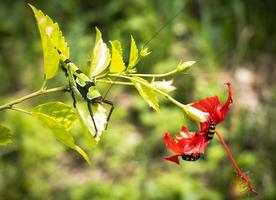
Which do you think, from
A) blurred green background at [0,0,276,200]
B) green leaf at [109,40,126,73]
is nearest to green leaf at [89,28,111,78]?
green leaf at [109,40,126,73]

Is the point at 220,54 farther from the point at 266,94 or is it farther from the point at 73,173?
the point at 73,173

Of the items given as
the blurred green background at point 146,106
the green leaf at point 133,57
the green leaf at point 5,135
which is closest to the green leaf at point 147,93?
the green leaf at point 133,57

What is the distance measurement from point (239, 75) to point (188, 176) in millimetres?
1059

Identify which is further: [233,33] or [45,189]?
[233,33]

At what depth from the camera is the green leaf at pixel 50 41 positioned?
65cm

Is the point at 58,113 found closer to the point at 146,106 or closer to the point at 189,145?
the point at 189,145

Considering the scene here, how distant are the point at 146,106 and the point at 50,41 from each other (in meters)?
2.04

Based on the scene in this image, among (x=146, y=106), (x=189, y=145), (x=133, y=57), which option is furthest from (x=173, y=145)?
(x=146, y=106)

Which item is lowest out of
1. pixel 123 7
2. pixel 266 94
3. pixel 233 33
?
pixel 266 94

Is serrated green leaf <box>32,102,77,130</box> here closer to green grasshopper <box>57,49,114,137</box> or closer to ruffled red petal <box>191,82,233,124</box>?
green grasshopper <box>57,49,114,137</box>

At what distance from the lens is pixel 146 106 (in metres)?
2.70

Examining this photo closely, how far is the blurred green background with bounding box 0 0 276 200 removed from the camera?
245 cm

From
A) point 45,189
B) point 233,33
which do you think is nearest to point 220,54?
point 233,33

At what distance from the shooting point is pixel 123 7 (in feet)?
11.0
